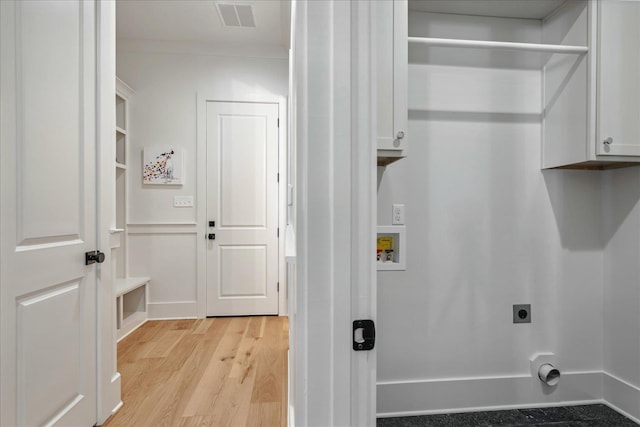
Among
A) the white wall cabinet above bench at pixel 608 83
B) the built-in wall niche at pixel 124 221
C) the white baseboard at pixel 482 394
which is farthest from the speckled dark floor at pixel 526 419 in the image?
A: the built-in wall niche at pixel 124 221

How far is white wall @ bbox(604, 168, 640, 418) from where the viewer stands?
182 cm

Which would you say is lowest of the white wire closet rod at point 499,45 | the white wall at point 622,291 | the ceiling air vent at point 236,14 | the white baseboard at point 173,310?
the white baseboard at point 173,310

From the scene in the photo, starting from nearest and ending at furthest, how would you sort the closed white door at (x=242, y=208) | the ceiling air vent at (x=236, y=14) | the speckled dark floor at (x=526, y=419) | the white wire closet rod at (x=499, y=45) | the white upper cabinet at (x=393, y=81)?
the white upper cabinet at (x=393, y=81), the white wire closet rod at (x=499, y=45), the speckled dark floor at (x=526, y=419), the ceiling air vent at (x=236, y=14), the closed white door at (x=242, y=208)

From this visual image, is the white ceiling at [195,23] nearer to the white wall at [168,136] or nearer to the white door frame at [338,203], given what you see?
the white wall at [168,136]

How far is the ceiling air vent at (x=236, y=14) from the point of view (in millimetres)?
2891

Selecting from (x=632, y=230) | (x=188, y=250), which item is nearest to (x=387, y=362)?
(x=632, y=230)

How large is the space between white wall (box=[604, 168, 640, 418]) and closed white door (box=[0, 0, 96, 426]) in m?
2.77

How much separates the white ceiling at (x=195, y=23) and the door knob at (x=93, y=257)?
7.41 feet

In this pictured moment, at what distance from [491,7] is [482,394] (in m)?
2.10

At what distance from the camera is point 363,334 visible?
0.57m

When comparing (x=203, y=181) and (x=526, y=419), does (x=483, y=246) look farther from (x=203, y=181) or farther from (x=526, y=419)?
(x=203, y=181)

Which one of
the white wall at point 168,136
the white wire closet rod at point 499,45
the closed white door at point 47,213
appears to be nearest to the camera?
the closed white door at point 47,213

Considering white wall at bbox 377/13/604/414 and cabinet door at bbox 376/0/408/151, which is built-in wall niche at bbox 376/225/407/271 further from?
cabinet door at bbox 376/0/408/151

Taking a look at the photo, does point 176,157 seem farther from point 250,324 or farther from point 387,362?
point 387,362
